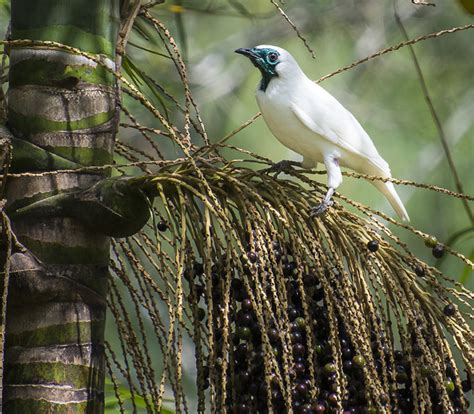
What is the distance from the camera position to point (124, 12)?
4.86 feet

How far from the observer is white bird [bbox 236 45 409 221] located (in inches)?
68.7

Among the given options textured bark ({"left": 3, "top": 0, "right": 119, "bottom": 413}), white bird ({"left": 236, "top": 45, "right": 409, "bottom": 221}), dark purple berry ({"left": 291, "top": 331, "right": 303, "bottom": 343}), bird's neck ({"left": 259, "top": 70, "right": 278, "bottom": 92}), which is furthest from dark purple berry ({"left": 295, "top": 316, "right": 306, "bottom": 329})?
bird's neck ({"left": 259, "top": 70, "right": 278, "bottom": 92})

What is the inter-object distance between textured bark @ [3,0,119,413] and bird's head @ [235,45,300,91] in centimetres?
47

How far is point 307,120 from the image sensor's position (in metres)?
1.74

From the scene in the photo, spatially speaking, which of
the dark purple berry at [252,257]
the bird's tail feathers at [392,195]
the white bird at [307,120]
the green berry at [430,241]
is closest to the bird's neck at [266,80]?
the white bird at [307,120]

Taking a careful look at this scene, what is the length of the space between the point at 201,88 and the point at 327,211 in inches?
135

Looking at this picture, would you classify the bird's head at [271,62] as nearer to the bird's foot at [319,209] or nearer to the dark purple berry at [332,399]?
the bird's foot at [319,209]

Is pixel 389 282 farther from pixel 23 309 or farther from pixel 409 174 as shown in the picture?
pixel 409 174

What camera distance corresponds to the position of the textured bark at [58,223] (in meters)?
1.29

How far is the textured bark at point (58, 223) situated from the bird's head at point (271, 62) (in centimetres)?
47

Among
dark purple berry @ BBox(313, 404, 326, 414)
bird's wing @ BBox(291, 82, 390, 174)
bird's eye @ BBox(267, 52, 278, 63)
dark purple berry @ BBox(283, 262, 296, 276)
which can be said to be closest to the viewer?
dark purple berry @ BBox(313, 404, 326, 414)

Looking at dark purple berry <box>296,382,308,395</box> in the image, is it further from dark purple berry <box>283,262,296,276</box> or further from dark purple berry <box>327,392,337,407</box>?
dark purple berry <box>283,262,296,276</box>

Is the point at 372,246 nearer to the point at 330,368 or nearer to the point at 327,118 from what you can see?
the point at 330,368

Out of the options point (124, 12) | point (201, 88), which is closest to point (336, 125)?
point (124, 12)
